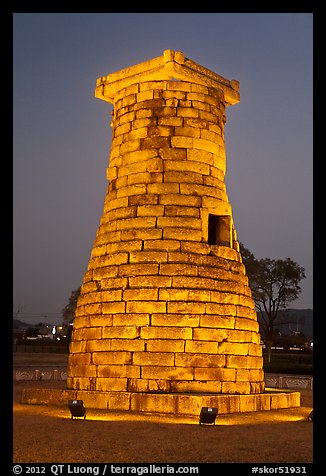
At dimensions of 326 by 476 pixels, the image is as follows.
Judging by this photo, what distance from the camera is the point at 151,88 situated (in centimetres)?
1457

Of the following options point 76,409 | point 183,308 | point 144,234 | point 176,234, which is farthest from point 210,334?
point 76,409

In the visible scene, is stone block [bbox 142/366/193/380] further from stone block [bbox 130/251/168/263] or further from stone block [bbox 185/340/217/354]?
stone block [bbox 130/251/168/263]

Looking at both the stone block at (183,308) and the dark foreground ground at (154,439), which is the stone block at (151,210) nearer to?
the stone block at (183,308)

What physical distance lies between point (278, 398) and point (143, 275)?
404cm

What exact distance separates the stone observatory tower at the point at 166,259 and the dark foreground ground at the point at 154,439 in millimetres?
1466

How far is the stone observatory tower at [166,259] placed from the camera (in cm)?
1284

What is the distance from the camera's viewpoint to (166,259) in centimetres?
1341

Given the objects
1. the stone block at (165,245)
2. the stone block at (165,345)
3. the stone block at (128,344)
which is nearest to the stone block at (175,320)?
the stone block at (165,345)

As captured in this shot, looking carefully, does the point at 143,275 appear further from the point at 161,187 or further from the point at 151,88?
the point at 151,88

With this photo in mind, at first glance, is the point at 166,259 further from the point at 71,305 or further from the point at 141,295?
the point at 71,305

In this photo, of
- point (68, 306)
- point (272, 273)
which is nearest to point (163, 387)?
point (272, 273)

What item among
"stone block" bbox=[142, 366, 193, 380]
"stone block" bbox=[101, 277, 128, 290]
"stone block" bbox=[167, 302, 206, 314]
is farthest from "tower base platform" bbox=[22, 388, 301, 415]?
"stone block" bbox=[101, 277, 128, 290]

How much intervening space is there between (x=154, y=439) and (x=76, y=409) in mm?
2409

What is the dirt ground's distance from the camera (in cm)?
773
